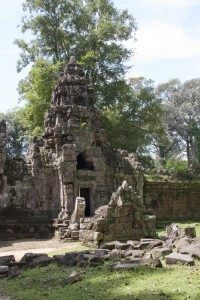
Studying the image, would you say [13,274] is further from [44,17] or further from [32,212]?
[44,17]

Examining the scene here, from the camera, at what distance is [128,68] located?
32.0 metres

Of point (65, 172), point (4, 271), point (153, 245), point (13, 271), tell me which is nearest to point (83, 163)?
point (65, 172)

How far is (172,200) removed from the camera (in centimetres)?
2498

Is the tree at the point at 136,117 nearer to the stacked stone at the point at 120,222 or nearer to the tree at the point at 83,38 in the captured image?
the tree at the point at 83,38

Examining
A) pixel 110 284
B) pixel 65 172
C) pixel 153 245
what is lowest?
pixel 110 284

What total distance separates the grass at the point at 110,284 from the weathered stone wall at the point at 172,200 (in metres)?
16.4

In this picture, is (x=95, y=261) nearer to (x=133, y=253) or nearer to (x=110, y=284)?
(x=133, y=253)

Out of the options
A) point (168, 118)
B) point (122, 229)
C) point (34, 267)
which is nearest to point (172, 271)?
point (34, 267)

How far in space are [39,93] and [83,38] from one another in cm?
618

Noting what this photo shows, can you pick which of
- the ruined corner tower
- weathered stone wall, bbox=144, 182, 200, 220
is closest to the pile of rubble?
the ruined corner tower

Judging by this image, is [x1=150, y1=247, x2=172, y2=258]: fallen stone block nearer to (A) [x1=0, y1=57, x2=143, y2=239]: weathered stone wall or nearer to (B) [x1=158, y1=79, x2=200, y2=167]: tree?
(A) [x1=0, y1=57, x2=143, y2=239]: weathered stone wall

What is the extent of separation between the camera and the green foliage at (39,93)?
92.9ft

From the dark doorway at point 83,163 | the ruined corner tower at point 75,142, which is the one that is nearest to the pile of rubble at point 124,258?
the ruined corner tower at point 75,142

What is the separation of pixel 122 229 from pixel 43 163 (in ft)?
23.8
